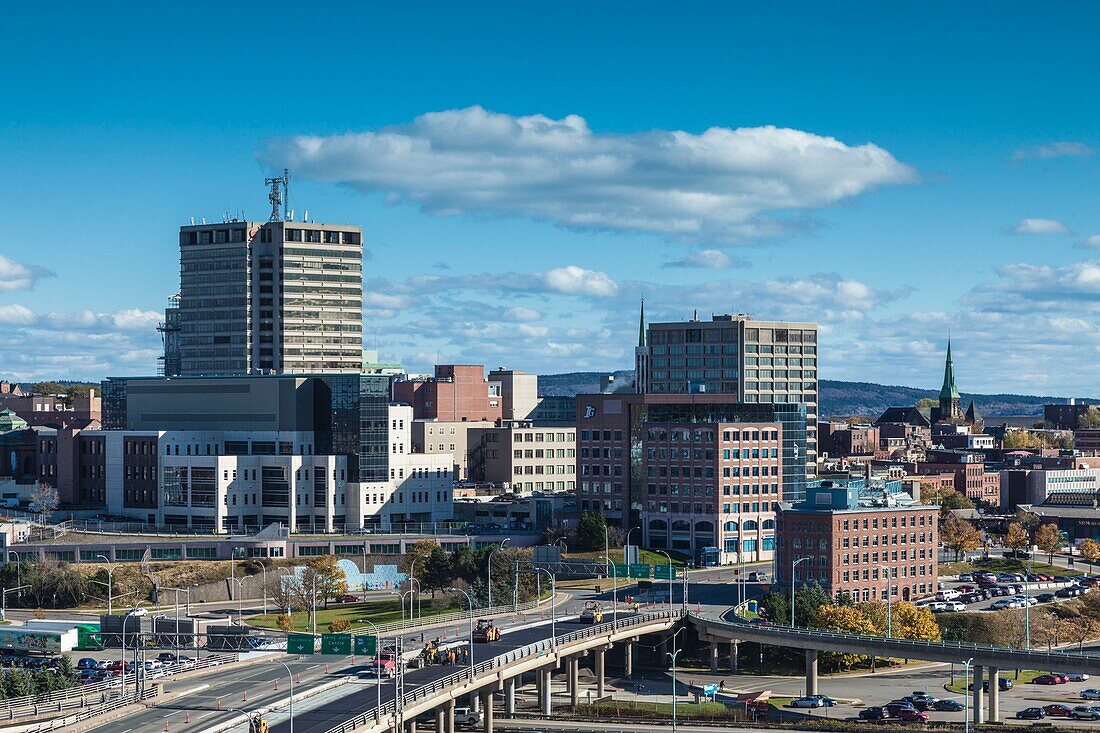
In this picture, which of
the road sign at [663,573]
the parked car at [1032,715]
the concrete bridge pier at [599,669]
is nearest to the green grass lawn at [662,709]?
the concrete bridge pier at [599,669]

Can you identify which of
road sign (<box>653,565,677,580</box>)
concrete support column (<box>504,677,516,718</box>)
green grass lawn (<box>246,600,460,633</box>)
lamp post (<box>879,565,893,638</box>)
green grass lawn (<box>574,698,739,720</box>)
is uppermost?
road sign (<box>653,565,677,580</box>)

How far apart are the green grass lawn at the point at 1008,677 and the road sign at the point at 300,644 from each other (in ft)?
195

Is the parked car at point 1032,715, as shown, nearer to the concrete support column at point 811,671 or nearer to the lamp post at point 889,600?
the concrete support column at point 811,671

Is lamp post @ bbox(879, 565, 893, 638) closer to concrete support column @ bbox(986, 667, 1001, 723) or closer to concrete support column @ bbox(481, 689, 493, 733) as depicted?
concrete support column @ bbox(986, 667, 1001, 723)

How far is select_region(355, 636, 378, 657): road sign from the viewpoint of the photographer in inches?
5281

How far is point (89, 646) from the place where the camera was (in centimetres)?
15450

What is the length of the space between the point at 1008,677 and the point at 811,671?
2173 centimetres

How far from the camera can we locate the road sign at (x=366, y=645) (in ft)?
440

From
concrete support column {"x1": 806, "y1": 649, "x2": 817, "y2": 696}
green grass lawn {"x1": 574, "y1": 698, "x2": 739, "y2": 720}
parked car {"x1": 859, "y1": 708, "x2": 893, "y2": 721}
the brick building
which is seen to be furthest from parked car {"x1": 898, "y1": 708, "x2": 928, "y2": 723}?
the brick building

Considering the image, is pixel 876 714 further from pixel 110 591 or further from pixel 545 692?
pixel 110 591

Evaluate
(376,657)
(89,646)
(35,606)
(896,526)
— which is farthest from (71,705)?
(896,526)

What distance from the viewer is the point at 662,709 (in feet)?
510

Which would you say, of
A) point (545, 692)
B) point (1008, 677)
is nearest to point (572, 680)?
point (545, 692)

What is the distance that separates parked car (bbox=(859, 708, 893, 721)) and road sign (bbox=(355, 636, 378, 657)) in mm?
41960
